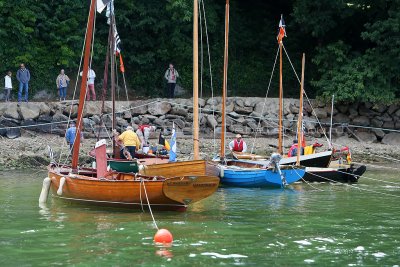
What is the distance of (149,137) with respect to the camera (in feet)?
112

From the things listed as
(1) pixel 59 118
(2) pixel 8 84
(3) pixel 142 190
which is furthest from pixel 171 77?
(3) pixel 142 190

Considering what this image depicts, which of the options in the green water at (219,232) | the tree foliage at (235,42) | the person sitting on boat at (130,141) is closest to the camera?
the green water at (219,232)

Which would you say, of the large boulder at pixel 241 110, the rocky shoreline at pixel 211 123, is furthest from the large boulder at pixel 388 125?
the large boulder at pixel 241 110

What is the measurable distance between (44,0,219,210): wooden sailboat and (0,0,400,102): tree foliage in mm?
18881

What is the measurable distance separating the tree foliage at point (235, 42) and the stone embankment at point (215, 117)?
140cm

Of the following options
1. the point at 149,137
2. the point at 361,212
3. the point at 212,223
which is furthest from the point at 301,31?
the point at 212,223

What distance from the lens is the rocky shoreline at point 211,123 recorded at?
33344 mm

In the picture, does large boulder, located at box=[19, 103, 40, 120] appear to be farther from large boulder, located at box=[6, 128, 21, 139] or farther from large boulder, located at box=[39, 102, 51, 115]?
large boulder, located at box=[6, 128, 21, 139]

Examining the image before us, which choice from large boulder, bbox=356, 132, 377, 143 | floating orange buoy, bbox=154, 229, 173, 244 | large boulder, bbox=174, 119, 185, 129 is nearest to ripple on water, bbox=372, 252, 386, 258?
floating orange buoy, bbox=154, 229, 173, 244

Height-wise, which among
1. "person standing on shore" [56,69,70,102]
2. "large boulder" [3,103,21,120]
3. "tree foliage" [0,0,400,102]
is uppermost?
"tree foliage" [0,0,400,102]

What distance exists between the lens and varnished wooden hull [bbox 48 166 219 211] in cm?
1755

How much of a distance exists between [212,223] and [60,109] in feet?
64.0

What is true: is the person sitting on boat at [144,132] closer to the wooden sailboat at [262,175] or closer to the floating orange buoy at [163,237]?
the wooden sailboat at [262,175]

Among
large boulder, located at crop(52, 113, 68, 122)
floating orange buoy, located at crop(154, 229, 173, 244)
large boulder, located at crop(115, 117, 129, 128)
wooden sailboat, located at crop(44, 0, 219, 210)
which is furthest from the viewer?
large boulder, located at crop(115, 117, 129, 128)
